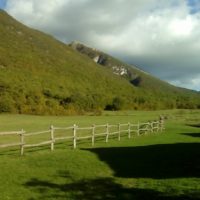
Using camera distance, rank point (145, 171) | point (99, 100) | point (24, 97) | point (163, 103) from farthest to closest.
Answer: point (163, 103) < point (99, 100) < point (24, 97) < point (145, 171)

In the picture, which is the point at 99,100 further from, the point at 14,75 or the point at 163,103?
the point at 163,103

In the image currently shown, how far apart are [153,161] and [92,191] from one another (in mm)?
7974

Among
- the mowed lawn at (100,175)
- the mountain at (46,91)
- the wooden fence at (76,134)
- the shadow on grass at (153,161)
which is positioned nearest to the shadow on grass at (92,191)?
the mowed lawn at (100,175)

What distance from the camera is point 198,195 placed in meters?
14.1

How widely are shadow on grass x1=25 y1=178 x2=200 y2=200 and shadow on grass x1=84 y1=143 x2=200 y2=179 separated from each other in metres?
2.38

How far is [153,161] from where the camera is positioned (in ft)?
73.2

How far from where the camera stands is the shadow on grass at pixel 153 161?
18453 millimetres

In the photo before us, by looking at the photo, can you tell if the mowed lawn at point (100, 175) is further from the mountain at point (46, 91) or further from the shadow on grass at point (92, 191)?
the mountain at point (46, 91)

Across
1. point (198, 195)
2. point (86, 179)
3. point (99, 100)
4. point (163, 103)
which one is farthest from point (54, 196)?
point (163, 103)

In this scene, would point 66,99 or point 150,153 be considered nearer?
point 150,153

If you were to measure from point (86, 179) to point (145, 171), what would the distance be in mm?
3175

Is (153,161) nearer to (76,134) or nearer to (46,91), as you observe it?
(76,134)

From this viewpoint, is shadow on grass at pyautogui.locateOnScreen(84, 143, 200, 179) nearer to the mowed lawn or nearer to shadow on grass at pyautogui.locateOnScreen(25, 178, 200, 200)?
the mowed lawn

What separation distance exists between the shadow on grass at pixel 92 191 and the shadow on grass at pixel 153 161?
2.38m
